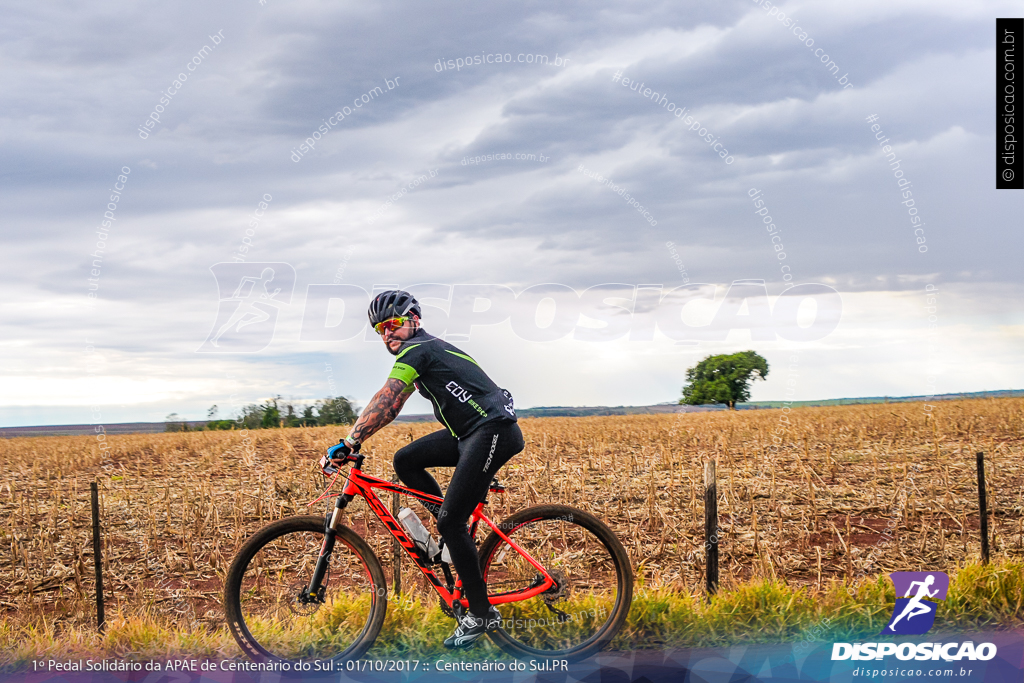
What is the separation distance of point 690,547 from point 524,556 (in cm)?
509

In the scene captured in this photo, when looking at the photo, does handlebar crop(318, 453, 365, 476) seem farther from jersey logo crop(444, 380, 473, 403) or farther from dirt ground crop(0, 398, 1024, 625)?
dirt ground crop(0, 398, 1024, 625)

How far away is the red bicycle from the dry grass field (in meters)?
1.44

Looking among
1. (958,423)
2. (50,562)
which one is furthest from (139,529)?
(958,423)

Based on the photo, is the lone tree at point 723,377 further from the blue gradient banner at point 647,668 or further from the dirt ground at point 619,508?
the blue gradient banner at point 647,668

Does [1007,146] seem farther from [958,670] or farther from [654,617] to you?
[654,617]

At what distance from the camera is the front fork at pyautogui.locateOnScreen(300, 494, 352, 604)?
5.19 metres

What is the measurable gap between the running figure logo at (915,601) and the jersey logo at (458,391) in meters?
4.09

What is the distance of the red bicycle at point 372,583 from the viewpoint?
204 inches

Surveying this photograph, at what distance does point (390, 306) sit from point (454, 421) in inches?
36.8

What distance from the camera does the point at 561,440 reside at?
20531mm

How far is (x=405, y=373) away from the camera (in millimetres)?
5004

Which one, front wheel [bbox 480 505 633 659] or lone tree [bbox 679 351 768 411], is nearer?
front wheel [bbox 480 505 633 659]

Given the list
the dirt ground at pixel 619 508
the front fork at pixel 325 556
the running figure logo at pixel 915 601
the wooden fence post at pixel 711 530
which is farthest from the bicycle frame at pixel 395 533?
the running figure logo at pixel 915 601

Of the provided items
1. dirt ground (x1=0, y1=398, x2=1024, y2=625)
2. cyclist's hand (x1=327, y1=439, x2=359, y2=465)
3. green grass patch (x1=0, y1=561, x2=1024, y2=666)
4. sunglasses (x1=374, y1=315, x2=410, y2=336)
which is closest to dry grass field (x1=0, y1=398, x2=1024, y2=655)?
dirt ground (x1=0, y1=398, x2=1024, y2=625)
